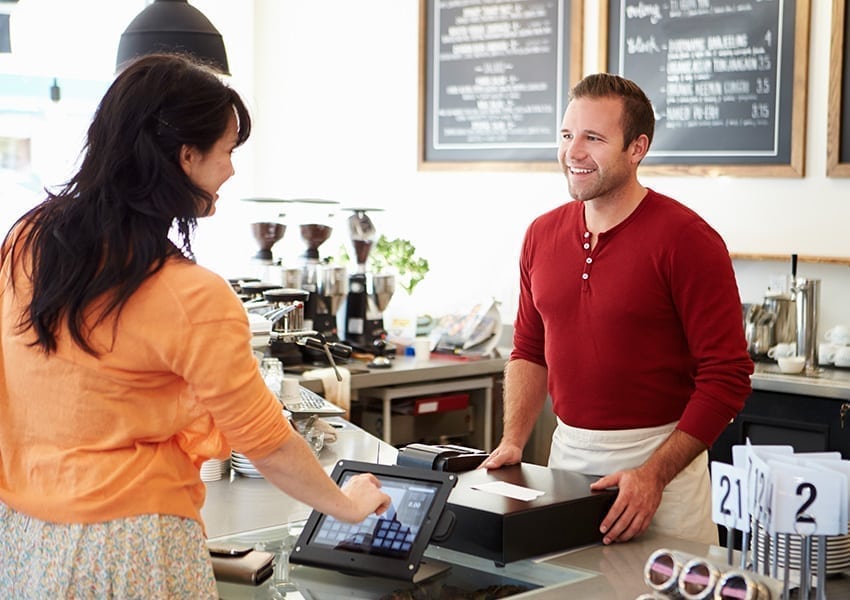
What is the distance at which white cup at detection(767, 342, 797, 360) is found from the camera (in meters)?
3.76

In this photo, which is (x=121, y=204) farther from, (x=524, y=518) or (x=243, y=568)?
(x=524, y=518)

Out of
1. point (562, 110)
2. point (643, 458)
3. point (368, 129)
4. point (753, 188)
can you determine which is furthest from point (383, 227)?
point (643, 458)

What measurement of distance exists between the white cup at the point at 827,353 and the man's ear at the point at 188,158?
276cm

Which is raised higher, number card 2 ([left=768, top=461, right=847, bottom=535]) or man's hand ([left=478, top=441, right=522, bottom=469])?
number card 2 ([left=768, top=461, right=847, bottom=535])

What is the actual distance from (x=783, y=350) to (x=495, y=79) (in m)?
1.66

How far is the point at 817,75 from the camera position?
382 cm

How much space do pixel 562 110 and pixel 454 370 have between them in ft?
3.60

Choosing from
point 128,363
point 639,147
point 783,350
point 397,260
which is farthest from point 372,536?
point 397,260

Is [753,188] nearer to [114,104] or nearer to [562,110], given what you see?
[562,110]

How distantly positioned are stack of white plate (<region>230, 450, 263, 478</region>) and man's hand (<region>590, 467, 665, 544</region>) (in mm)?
841

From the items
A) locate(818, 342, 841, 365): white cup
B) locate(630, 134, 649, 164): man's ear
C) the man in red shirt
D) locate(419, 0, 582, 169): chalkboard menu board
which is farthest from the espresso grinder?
locate(630, 134, 649, 164): man's ear

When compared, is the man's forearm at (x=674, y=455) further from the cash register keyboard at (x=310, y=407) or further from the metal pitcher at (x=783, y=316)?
the metal pitcher at (x=783, y=316)

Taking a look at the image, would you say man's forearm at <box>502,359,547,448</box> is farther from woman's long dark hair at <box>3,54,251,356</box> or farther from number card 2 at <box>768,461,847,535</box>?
woman's long dark hair at <box>3,54,251,356</box>

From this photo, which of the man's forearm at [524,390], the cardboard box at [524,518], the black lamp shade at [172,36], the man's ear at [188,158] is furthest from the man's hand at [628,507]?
the black lamp shade at [172,36]
